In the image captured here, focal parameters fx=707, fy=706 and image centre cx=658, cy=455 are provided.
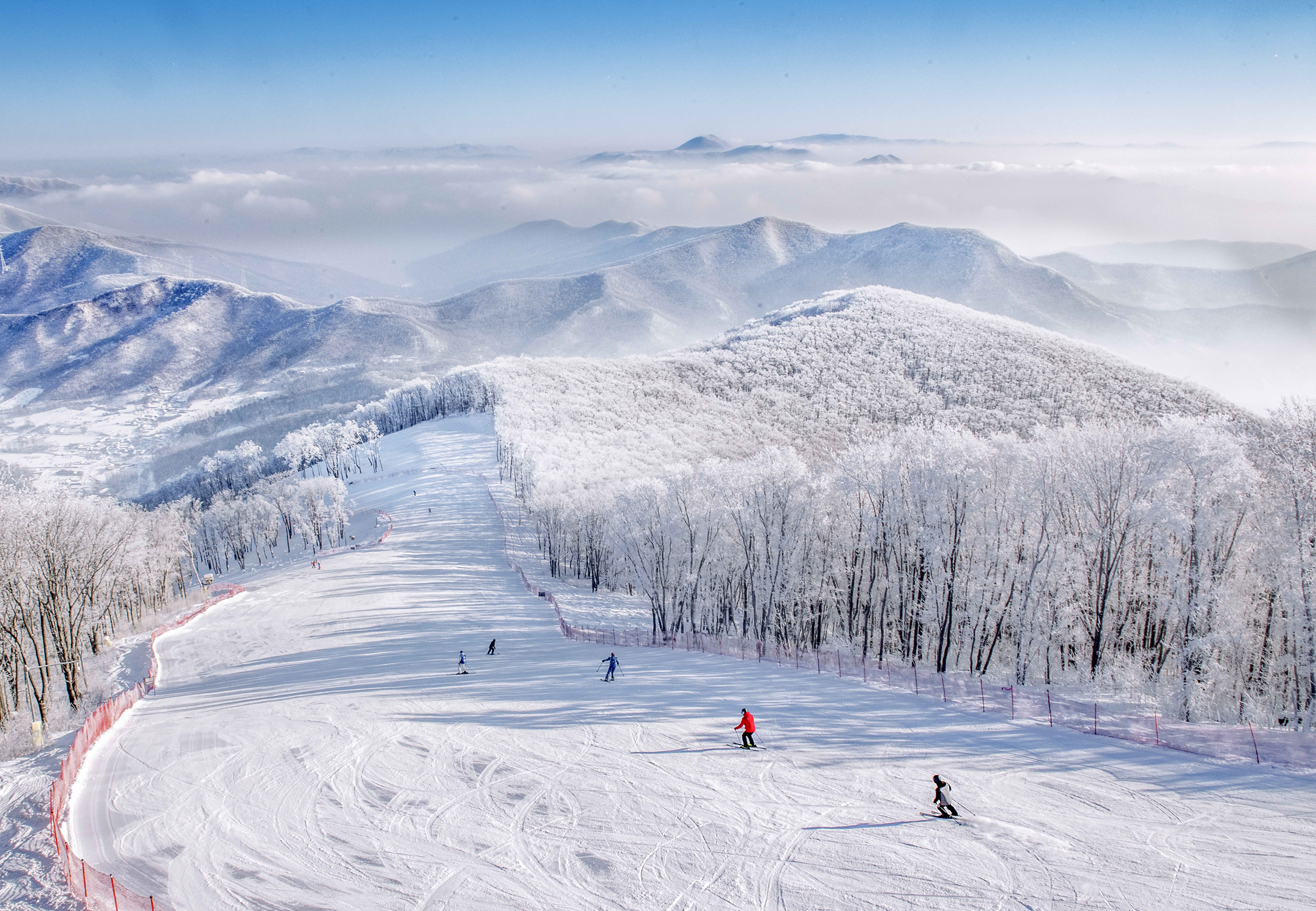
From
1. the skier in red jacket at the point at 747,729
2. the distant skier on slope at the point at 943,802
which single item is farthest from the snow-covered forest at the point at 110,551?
the distant skier on slope at the point at 943,802

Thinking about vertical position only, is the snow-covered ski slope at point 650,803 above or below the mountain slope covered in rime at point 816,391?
below

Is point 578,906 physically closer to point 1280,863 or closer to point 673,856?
point 673,856

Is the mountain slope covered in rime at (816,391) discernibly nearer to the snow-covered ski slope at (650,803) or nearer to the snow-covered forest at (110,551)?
the snow-covered forest at (110,551)

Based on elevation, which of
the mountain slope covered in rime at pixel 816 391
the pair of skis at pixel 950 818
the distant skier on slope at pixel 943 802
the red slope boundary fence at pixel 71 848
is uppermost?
the mountain slope covered in rime at pixel 816 391

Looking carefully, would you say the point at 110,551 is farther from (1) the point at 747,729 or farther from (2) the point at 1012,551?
(2) the point at 1012,551

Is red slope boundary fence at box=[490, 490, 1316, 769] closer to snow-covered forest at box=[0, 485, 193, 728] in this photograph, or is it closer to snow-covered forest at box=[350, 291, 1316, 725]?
snow-covered forest at box=[350, 291, 1316, 725]
